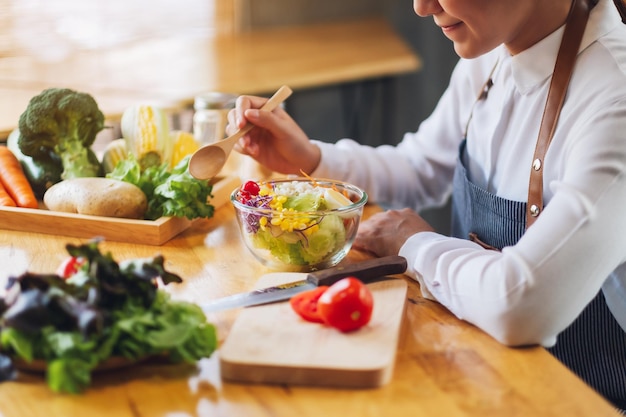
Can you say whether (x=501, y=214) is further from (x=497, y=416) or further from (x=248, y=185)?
(x=497, y=416)

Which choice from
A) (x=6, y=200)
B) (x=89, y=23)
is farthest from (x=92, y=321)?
(x=89, y=23)

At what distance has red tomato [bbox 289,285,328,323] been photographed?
119 cm

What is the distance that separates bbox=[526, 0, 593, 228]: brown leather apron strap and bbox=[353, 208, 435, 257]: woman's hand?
197 mm

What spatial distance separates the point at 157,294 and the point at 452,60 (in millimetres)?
3099

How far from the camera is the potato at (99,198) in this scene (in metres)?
1.58

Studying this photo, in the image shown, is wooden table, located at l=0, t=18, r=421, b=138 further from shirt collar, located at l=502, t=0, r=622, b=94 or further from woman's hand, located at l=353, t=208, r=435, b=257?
shirt collar, located at l=502, t=0, r=622, b=94

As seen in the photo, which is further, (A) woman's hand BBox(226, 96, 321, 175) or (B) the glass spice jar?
(B) the glass spice jar

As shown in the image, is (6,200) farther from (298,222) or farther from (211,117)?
(298,222)

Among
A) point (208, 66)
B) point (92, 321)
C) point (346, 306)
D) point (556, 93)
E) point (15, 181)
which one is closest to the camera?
point (92, 321)

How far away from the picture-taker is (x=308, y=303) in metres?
1.20

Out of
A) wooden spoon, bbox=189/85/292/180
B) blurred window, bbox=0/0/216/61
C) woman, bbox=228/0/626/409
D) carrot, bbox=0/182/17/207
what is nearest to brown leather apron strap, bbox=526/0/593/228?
woman, bbox=228/0/626/409

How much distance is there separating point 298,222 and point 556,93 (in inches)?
20.2

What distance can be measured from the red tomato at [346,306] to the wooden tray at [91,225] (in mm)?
494

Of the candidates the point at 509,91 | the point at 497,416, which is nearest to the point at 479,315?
the point at 497,416
